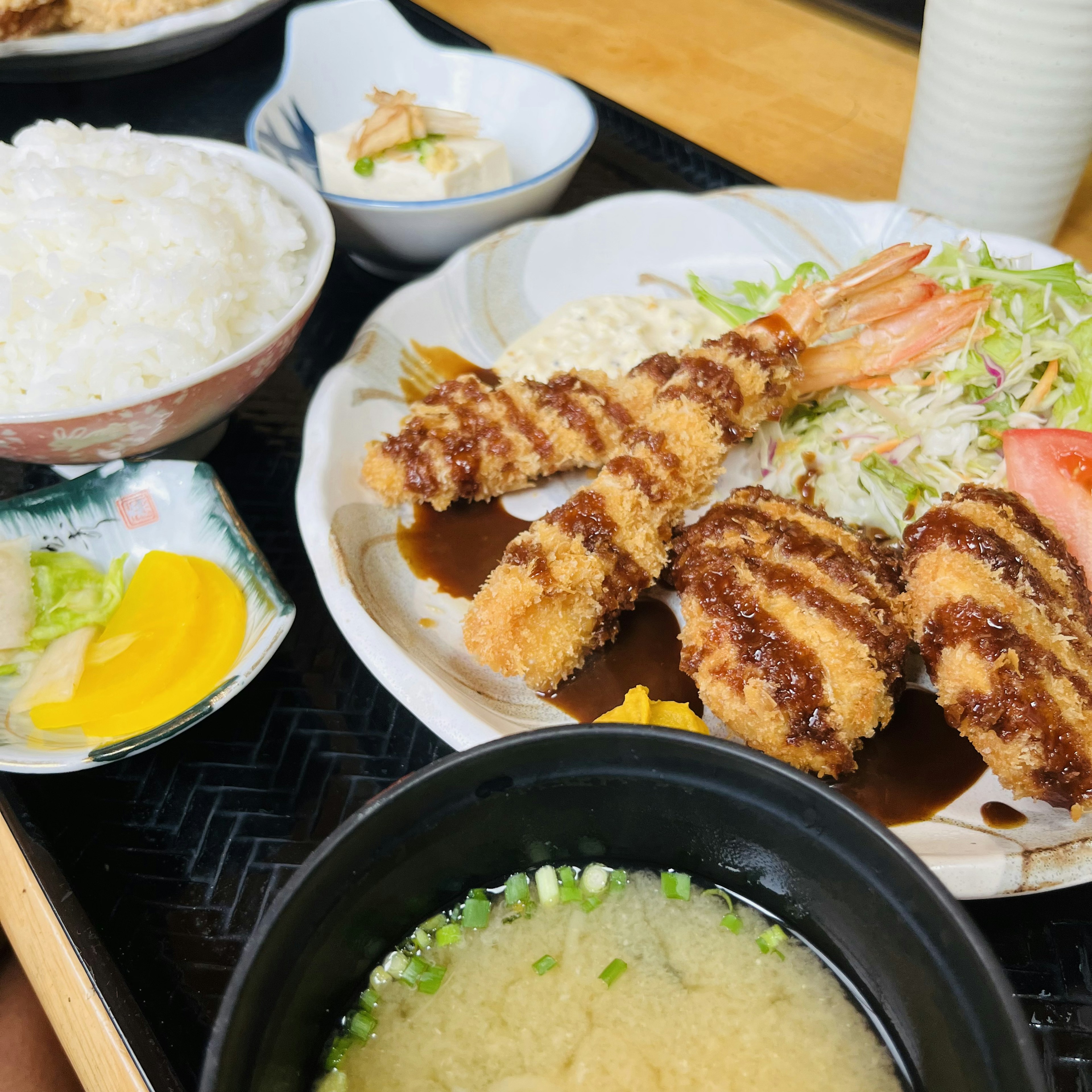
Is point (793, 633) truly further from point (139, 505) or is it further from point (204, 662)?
point (139, 505)

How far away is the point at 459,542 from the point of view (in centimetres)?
228

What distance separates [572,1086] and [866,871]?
0.41m

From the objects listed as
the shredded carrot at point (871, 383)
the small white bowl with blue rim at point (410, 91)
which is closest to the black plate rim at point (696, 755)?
the shredded carrot at point (871, 383)

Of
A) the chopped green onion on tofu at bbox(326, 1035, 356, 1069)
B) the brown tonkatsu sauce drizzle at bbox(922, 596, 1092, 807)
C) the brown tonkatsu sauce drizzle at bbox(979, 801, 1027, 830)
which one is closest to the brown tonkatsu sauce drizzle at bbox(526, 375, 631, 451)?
the brown tonkatsu sauce drizzle at bbox(922, 596, 1092, 807)

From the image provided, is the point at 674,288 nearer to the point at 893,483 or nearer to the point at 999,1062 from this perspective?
the point at 893,483

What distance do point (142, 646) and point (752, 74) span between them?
3615 millimetres

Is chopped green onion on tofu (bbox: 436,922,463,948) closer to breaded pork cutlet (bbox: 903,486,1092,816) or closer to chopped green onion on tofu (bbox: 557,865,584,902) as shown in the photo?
chopped green onion on tofu (bbox: 557,865,584,902)

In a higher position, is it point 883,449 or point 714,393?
point 714,393

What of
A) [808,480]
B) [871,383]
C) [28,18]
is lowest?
[808,480]

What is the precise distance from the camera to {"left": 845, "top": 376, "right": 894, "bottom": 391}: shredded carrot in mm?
2598

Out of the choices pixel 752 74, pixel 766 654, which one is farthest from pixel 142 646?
pixel 752 74

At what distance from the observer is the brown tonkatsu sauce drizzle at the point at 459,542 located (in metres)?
2.17

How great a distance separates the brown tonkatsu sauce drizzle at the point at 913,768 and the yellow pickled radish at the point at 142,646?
1.32 meters

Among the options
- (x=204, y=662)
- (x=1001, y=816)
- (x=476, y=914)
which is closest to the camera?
(x=476, y=914)
